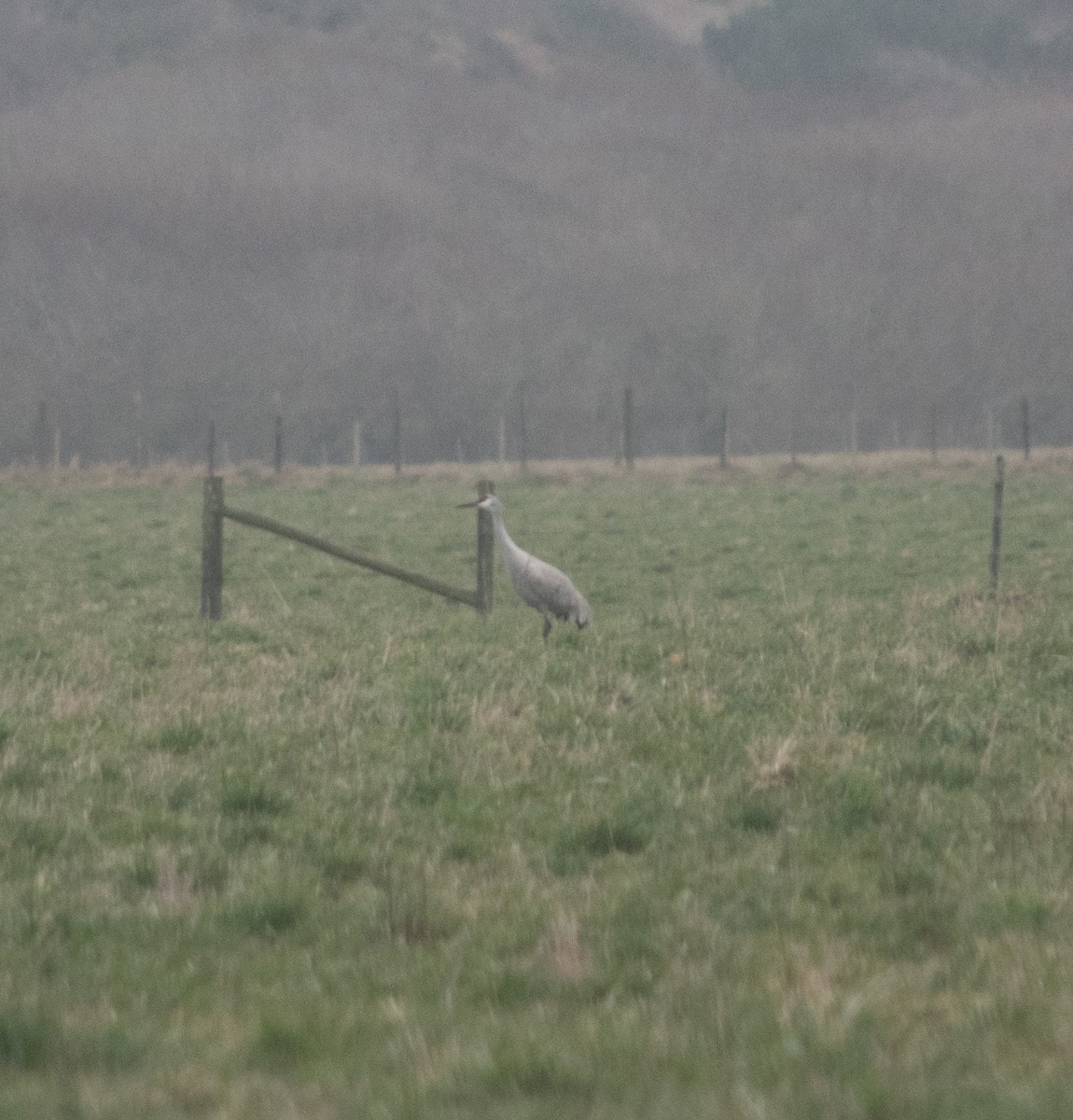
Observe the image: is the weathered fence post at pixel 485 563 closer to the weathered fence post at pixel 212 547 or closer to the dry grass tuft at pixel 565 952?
the weathered fence post at pixel 212 547

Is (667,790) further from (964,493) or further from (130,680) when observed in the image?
(964,493)

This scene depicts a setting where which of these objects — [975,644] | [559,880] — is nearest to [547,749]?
[559,880]

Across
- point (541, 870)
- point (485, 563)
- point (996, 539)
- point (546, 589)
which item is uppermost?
point (996, 539)

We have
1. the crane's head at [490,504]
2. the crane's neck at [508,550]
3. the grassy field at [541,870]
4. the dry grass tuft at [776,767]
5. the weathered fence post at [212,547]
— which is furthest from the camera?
the weathered fence post at [212,547]

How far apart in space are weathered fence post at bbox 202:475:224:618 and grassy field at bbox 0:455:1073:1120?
127 cm

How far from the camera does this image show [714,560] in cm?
2548

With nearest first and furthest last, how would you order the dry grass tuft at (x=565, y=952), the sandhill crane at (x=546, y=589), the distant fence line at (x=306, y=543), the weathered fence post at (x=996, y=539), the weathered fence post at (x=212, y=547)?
the dry grass tuft at (x=565, y=952), the sandhill crane at (x=546, y=589), the distant fence line at (x=306, y=543), the weathered fence post at (x=212, y=547), the weathered fence post at (x=996, y=539)

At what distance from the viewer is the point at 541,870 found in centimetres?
593

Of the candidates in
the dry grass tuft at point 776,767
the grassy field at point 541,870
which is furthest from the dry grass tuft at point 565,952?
the dry grass tuft at point 776,767

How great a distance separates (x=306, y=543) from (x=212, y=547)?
1.24 meters

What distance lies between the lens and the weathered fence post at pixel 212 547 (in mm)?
14719

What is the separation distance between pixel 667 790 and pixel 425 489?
A: 45.8 m

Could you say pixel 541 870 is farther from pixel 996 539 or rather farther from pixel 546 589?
pixel 996 539

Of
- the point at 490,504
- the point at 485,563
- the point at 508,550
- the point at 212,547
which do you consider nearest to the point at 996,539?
the point at 485,563
